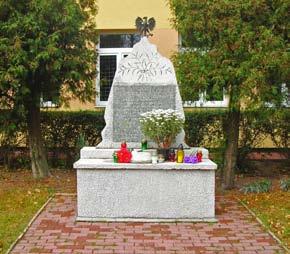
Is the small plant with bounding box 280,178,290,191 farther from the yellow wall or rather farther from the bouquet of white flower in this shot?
the yellow wall

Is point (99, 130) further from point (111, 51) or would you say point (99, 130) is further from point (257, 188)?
point (257, 188)

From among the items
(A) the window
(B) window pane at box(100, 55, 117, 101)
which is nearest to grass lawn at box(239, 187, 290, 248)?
(B) window pane at box(100, 55, 117, 101)

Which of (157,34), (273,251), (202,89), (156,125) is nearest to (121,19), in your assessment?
(157,34)

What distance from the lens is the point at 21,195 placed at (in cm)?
923

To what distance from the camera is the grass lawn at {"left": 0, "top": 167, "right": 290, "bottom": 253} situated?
276 inches

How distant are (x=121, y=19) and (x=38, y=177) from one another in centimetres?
533

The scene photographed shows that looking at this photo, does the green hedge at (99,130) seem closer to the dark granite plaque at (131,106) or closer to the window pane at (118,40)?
the window pane at (118,40)

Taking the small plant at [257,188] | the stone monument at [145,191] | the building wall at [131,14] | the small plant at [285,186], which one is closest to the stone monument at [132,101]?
the stone monument at [145,191]

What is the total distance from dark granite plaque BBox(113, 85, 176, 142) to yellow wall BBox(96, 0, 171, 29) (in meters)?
6.63

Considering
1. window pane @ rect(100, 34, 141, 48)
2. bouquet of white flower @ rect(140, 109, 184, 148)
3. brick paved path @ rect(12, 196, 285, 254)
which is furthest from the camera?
window pane @ rect(100, 34, 141, 48)

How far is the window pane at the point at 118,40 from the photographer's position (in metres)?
15.0

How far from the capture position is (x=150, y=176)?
745 centimetres

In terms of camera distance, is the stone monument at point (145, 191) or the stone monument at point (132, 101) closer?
the stone monument at point (145, 191)

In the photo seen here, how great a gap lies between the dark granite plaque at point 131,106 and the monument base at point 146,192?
37.7 inches
